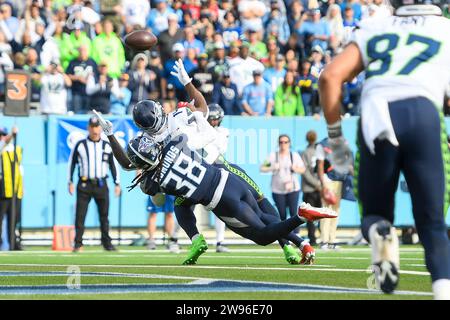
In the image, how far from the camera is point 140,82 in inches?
717

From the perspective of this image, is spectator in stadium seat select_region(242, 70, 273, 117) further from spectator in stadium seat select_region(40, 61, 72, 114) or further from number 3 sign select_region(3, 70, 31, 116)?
number 3 sign select_region(3, 70, 31, 116)

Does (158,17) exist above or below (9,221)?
above

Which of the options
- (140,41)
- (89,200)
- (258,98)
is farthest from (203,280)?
(258,98)

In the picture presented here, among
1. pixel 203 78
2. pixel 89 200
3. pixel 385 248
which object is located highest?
pixel 203 78

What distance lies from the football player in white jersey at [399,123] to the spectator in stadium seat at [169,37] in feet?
44.1

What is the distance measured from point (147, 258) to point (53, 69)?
591 centimetres

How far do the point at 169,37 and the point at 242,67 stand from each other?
1.35m

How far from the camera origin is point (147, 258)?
1261cm

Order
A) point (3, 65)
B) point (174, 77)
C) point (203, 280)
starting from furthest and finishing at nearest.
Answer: point (174, 77)
point (3, 65)
point (203, 280)

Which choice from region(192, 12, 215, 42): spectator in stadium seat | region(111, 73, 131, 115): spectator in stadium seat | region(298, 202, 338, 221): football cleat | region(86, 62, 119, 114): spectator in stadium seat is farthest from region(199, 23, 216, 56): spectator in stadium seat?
region(298, 202, 338, 221): football cleat

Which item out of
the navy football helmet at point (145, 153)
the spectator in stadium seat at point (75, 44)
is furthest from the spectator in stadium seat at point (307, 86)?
the navy football helmet at point (145, 153)

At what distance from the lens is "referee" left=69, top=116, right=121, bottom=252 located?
15711 mm

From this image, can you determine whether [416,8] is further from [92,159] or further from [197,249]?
[92,159]

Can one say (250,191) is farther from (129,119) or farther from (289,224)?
(129,119)
